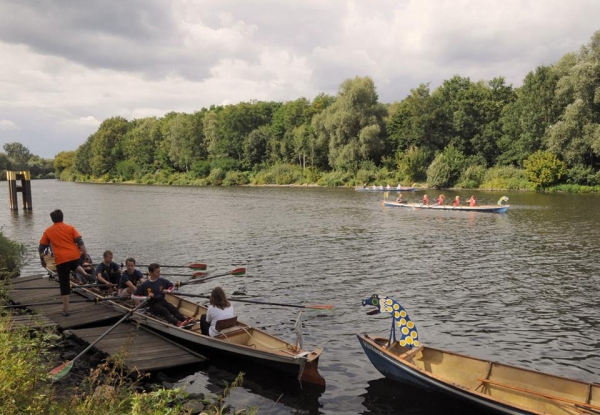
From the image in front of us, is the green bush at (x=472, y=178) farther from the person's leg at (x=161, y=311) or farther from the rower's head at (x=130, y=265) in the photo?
the person's leg at (x=161, y=311)

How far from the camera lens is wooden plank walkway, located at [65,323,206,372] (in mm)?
10836

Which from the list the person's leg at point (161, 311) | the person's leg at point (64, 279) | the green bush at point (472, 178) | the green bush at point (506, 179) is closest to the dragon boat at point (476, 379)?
the person's leg at point (161, 311)

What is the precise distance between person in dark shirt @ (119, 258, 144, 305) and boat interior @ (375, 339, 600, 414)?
7.85 m

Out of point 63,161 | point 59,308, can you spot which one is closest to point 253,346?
point 59,308

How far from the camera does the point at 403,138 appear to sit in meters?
90.0

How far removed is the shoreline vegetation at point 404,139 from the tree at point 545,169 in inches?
5.4

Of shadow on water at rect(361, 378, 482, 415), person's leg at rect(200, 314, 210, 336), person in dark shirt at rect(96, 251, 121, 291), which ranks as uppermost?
person in dark shirt at rect(96, 251, 121, 291)

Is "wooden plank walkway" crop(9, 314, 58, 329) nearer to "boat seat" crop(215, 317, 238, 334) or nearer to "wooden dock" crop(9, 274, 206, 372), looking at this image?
"wooden dock" crop(9, 274, 206, 372)

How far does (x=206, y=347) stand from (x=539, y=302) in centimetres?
1168

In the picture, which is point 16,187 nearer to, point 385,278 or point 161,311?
point 385,278

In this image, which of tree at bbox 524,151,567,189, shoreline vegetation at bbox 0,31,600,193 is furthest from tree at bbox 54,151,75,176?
tree at bbox 524,151,567,189

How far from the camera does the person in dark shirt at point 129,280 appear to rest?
14719 millimetres

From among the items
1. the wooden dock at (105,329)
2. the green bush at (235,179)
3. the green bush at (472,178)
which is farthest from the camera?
the green bush at (235,179)

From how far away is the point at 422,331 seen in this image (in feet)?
46.5
